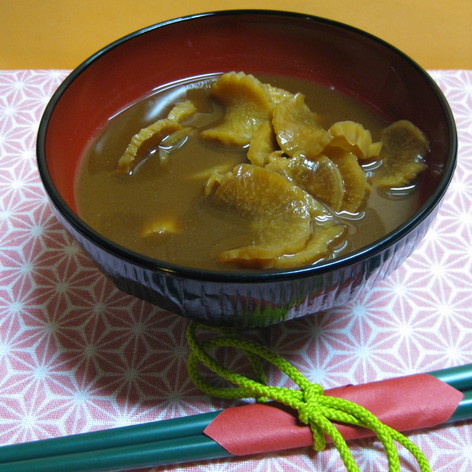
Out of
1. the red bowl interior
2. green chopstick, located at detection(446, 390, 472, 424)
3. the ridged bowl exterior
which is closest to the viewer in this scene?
the ridged bowl exterior

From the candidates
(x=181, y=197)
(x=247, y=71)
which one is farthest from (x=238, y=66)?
(x=181, y=197)

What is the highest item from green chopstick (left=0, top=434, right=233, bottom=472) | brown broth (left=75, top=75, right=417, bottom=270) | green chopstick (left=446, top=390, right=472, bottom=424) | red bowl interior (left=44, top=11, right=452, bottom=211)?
red bowl interior (left=44, top=11, right=452, bottom=211)

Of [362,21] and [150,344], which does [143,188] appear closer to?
[150,344]

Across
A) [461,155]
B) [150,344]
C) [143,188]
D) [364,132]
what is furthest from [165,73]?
[461,155]

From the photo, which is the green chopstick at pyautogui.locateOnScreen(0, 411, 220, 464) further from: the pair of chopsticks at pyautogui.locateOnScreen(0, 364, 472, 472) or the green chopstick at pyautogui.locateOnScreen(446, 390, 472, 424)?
the green chopstick at pyautogui.locateOnScreen(446, 390, 472, 424)

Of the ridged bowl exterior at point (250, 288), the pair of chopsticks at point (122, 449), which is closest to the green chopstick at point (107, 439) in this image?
the pair of chopsticks at point (122, 449)

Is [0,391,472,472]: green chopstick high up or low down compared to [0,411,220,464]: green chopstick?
down

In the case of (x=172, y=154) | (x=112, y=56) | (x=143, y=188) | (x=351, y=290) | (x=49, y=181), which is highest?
(x=112, y=56)

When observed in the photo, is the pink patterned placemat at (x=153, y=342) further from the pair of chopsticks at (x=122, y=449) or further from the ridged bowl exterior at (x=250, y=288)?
the ridged bowl exterior at (x=250, y=288)

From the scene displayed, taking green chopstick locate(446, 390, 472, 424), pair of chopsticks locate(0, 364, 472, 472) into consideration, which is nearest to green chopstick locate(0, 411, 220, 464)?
pair of chopsticks locate(0, 364, 472, 472)
